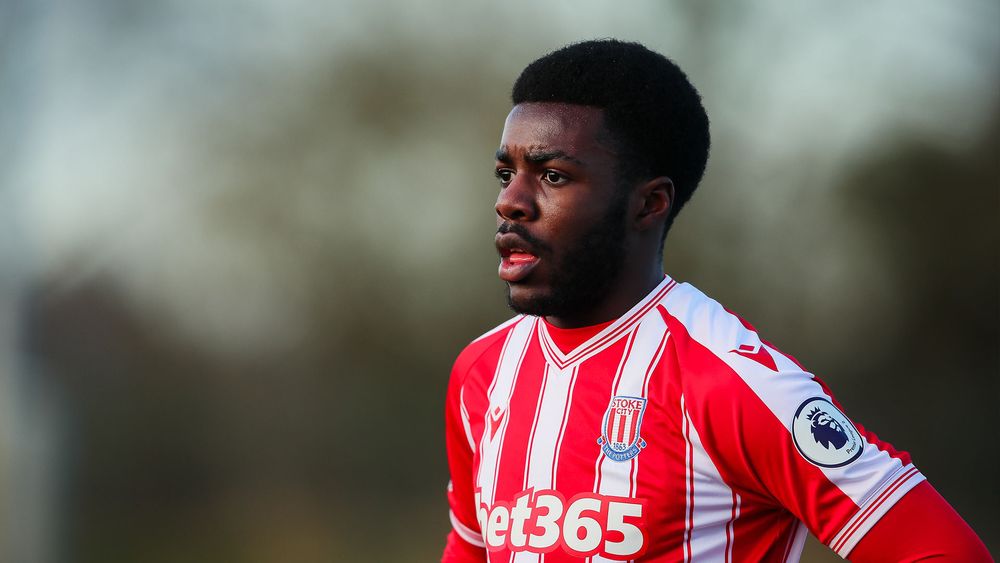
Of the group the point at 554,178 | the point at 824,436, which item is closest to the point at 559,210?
the point at 554,178

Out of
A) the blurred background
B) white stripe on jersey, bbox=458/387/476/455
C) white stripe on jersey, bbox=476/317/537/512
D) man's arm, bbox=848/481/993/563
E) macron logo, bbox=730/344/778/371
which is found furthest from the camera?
the blurred background

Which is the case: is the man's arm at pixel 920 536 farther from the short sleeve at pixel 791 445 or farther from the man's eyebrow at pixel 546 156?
the man's eyebrow at pixel 546 156

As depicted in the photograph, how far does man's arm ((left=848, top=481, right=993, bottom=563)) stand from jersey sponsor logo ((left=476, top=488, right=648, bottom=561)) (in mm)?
312

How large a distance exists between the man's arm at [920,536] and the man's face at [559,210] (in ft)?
1.82

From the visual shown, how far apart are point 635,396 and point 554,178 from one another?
0.37 metres

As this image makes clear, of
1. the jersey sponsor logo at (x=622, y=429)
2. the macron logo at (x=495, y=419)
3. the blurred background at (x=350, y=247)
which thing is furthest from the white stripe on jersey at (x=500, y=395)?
the blurred background at (x=350, y=247)

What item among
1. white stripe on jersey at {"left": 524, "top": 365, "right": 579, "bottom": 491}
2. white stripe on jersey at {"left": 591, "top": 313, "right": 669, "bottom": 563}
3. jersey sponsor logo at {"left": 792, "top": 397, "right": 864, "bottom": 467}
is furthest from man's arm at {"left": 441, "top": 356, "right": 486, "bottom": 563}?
jersey sponsor logo at {"left": 792, "top": 397, "right": 864, "bottom": 467}

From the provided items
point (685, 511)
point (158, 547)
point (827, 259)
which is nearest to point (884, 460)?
point (685, 511)

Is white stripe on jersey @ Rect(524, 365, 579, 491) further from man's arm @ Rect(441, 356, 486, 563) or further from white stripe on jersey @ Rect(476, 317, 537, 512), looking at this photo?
man's arm @ Rect(441, 356, 486, 563)

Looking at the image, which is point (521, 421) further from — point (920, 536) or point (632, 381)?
point (920, 536)

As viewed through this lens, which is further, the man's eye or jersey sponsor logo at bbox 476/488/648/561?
the man's eye

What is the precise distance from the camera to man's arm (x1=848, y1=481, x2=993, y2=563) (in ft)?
4.05

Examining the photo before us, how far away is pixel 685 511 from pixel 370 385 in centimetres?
341

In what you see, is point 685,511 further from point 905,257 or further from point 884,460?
point 905,257
